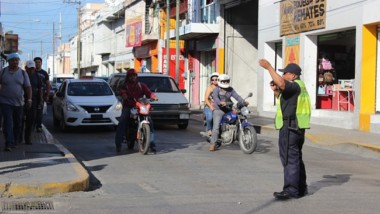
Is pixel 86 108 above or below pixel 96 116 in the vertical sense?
above

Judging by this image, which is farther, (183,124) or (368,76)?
(183,124)

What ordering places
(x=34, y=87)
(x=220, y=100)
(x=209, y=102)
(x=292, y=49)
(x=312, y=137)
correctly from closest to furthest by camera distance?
(x=220, y=100) → (x=209, y=102) → (x=34, y=87) → (x=312, y=137) → (x=292, y=49)

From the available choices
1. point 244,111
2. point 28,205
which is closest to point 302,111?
point 28,205

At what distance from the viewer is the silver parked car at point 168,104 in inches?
682

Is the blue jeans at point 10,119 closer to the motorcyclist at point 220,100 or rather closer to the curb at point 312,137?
the motorcyclist at point 220,100

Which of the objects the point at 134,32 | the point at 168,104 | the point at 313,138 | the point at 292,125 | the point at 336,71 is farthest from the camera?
the point at 134,32

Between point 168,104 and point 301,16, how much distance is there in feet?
20.5

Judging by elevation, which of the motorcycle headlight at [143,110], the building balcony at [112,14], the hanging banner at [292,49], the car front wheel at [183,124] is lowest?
the car front wheel at [183,124]

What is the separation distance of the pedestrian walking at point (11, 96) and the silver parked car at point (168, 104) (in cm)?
686

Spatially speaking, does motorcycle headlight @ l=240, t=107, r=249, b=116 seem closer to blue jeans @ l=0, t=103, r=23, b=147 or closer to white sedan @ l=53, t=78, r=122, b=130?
blue jeans @ l=0, t=103, r=23, b=147

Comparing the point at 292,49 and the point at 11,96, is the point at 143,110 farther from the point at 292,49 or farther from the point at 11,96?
the point at 292,49

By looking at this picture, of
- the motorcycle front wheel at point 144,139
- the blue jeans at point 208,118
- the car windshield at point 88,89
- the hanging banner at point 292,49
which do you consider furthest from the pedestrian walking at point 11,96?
the hanging banner at point 292,49

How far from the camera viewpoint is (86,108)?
16078 mm

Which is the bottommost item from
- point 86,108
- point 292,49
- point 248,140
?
point 248,140
